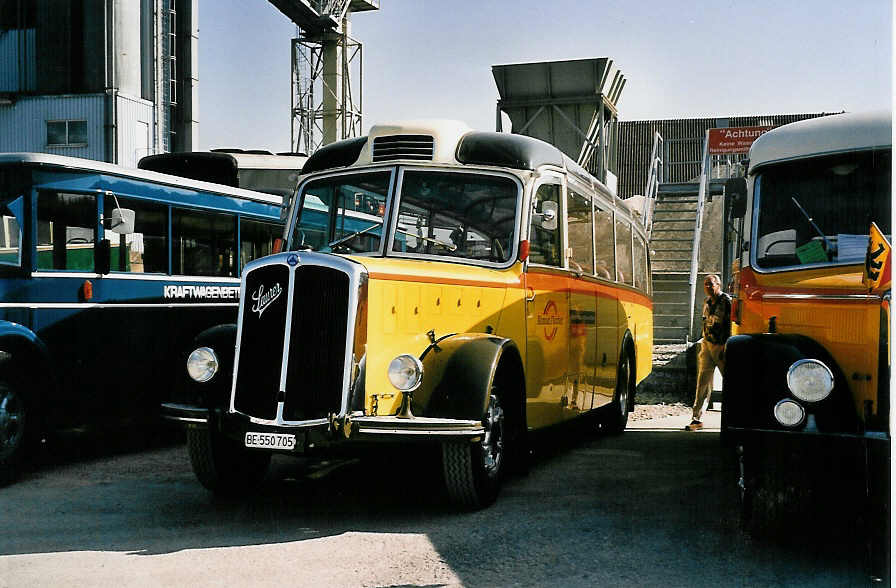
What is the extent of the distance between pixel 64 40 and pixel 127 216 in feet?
10.2

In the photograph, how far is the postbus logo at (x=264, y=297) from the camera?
6.12m

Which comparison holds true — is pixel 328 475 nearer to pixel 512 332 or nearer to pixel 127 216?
pixel 512 332

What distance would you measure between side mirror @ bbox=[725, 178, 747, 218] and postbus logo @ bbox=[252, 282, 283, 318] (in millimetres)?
3121

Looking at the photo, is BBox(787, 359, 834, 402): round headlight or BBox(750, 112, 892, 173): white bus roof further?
BBox(750, 112, 892, 173): white bus roof

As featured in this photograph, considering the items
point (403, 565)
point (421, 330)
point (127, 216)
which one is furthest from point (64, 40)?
point (403, 565)

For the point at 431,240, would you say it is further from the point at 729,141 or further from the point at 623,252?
the point at 729,141

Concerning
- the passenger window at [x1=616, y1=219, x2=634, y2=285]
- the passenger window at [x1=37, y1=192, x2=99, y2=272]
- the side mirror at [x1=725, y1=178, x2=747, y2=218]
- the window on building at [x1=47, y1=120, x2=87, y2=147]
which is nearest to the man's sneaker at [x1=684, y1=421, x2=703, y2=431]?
the passenger window at [x1=616, y1=219, x2=634, y2=285]

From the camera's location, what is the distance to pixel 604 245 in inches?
394

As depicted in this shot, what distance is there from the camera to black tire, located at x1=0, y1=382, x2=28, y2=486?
7.55m

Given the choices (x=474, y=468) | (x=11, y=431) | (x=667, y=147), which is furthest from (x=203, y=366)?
(x=667, y=147)

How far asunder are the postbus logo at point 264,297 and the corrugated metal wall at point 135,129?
490 inches

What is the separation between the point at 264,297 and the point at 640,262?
7.55 metres

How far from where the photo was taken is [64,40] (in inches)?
412

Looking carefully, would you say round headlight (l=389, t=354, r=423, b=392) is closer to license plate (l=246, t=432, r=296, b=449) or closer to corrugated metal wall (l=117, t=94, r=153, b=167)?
license plate (l=246, t=432, r=296, b=449)
